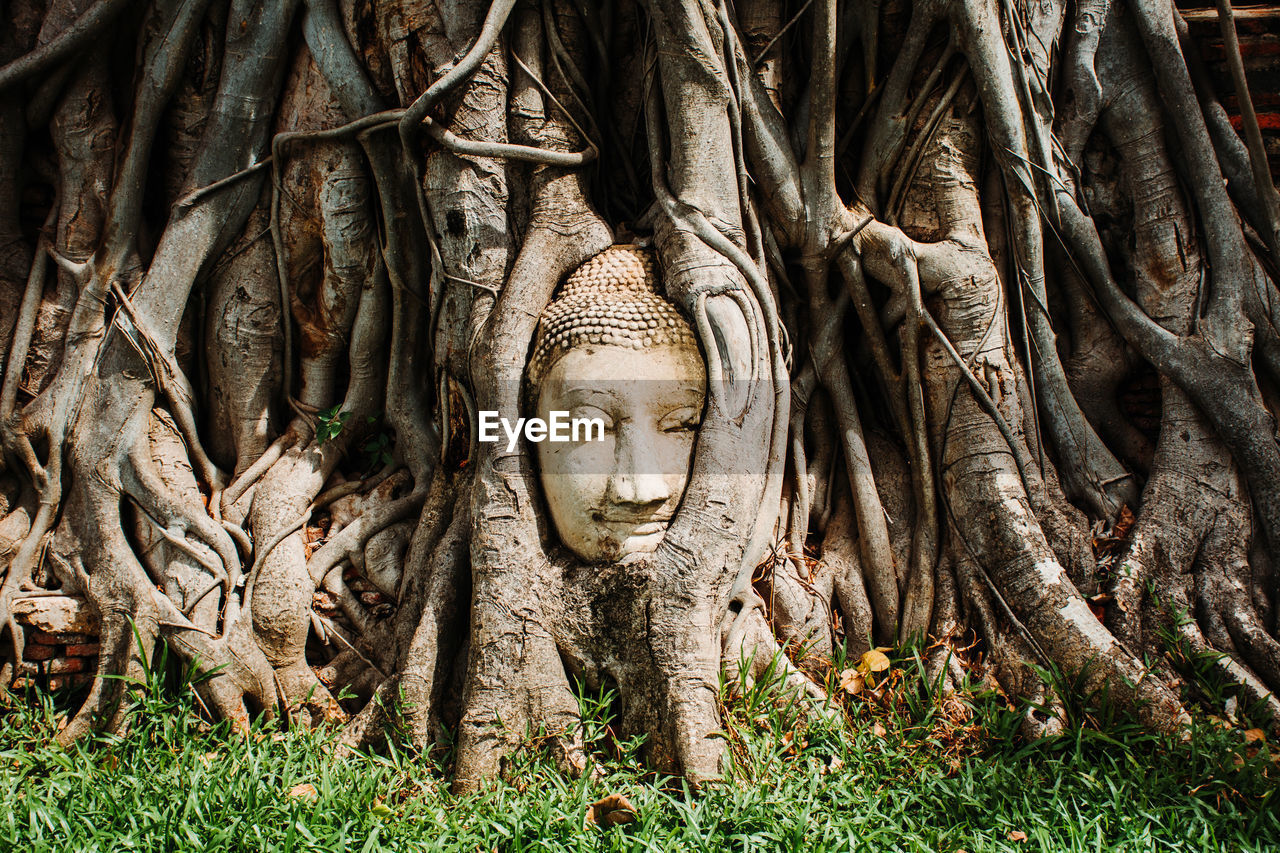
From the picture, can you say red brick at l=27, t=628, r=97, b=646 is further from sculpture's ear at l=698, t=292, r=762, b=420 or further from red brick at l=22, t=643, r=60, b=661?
sculpture's ear at l=698, t=292, r=762, b=420

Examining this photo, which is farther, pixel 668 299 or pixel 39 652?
pixel 39 652

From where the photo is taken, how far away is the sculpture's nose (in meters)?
2.55

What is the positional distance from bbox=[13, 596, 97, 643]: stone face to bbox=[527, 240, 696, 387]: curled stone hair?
1.94 m

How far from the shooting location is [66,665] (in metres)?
2.98

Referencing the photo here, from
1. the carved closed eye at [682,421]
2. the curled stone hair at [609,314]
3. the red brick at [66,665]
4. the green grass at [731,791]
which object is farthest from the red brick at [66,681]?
the carved closed eye at [682,421]

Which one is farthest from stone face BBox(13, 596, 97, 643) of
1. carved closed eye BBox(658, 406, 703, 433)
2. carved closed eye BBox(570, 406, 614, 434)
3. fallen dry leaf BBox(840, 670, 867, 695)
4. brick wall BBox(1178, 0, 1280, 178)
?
brick wall BBox(1178, 0, 1280, 178)

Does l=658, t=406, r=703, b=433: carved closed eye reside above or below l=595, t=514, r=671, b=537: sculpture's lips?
above

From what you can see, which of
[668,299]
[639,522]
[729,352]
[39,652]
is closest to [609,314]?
[668,299]

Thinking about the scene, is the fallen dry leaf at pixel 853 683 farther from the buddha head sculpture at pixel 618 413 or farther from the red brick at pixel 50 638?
the red brick at pixel 50 638

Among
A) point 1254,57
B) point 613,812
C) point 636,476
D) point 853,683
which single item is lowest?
point 613,812

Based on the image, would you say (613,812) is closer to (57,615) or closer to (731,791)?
(731,791)

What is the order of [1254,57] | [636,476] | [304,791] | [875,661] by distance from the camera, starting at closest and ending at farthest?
[304,791], [636,476], [875,661], [1254,57]

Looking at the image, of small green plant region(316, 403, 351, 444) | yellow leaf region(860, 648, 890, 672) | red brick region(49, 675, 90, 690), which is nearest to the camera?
yellow leaf region(860, 648, 890, 672)

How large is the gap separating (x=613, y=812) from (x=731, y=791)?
34 cm
